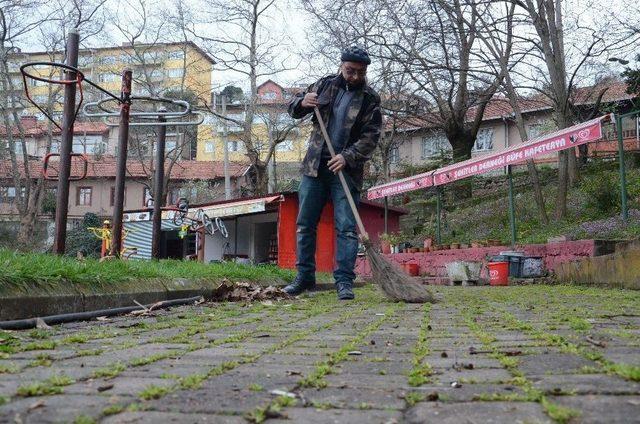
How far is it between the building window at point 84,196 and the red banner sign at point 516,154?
34713 mm

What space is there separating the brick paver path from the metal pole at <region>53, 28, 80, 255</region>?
107 inches

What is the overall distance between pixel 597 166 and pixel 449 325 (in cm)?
2173

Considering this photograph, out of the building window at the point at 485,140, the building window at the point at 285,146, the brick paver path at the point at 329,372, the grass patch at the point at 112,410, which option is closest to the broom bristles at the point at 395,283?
the brick paver path at the point at 329,372

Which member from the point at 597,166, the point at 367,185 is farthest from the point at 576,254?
the point at 367,185

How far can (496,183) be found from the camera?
95.1 feet

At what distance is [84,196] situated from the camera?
1838 inches

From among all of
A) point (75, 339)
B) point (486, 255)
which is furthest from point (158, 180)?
point (486, 255)

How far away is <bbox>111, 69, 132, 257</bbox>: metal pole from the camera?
6715mm

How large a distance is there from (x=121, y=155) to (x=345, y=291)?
10.2ft

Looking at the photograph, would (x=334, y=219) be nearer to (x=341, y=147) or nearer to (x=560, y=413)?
(x=341, y=147)

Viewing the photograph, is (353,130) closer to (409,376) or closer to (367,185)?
(409,376)

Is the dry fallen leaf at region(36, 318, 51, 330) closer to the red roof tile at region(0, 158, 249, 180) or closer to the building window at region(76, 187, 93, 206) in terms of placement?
the red roof tile at region(0, 158, 249, 180)

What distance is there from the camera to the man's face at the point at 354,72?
529 centimetres

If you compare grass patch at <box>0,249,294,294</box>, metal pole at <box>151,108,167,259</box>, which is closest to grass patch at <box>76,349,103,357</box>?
grass patch at <box>0,249,294,294</box>
